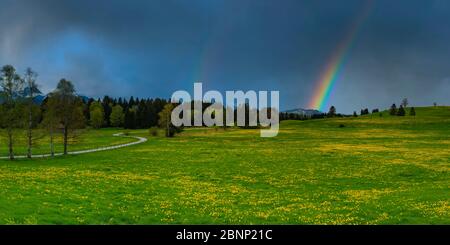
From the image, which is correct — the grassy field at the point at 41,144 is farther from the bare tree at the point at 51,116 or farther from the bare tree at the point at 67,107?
the bare tree at the point at 67,107

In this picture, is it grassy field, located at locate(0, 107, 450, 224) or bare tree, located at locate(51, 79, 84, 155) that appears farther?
bare tree, located at locate(51, 79, 84, 155)

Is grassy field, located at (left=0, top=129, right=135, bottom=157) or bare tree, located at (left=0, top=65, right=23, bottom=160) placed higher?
bare tree, located at (left=0, top=65, right=23, bottom=160)

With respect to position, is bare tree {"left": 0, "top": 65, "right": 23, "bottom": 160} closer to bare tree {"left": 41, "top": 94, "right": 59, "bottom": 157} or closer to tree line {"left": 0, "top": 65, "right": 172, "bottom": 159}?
tree line {"left": 0, "top": 65, "right": 172, "bottom": 159}

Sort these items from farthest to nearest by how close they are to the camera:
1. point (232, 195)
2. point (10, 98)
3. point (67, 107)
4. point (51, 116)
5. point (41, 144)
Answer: point (41, 144) → point (67, 107) → point (51, 116) → point (10, 98) → point (232, 195)

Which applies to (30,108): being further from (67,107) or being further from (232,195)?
(232,195)

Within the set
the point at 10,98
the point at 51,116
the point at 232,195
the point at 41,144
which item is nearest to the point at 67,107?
the point at 51,116

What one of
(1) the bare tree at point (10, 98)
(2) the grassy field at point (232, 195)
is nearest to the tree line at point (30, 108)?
(1) the bare tree at point (10, 98)

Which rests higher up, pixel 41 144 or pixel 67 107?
pixel 67 107

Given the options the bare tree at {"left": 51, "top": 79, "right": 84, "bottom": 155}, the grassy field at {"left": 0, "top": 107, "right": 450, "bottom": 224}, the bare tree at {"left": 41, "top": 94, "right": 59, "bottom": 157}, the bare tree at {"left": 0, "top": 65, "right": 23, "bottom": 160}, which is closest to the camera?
the grassy field at {"left": 0, "top": 107, "right": 450, "bottom": 224}

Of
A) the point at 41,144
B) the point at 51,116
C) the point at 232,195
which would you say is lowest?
the point at 41,144

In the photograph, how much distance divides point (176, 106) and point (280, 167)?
116 metres

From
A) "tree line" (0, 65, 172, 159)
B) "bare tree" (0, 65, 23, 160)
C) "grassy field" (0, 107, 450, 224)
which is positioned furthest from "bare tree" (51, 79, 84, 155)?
"grassy field" (0, 107, 450, 224)

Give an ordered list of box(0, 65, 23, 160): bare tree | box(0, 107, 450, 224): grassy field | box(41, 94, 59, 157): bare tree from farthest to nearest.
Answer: box(41, 94, 59, 157): bare tree → box(0, 65, 23, 160): bare tree → box(0, 107, 450, 224): grassy field

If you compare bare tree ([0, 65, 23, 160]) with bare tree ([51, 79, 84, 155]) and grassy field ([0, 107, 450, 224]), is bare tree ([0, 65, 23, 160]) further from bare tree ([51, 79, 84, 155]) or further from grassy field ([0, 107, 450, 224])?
grassy field ([0, 107, 450, 224])
